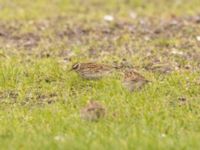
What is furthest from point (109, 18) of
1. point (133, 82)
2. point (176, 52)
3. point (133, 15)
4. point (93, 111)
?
point (93, 111)

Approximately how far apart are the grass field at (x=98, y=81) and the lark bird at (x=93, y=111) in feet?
0.20

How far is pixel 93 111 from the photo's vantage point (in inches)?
240

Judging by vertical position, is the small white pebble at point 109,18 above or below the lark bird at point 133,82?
above

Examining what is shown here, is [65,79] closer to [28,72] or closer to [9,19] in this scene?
[28,72]

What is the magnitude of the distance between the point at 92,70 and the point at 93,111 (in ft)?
4.63

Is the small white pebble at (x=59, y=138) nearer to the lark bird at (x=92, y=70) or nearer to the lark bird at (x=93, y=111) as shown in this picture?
the lark bird at (x=93, y=111)

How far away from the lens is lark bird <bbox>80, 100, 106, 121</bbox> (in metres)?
6.12

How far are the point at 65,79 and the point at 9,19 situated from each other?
453cm

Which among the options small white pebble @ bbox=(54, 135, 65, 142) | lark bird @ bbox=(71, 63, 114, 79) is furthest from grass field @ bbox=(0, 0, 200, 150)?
lark bird @ bbox=(71, 63, 114, 79)

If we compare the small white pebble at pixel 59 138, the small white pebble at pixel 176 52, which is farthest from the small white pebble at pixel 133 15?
the small white pebble at pixel 59 138

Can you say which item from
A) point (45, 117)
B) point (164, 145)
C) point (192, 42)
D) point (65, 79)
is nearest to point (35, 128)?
point (45, 117)

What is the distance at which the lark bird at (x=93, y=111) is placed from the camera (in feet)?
20.1

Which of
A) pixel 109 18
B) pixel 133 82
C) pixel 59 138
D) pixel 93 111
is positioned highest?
Result: pixel 109 18

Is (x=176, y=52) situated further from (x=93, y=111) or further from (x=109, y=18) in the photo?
(x=93, y=111)
